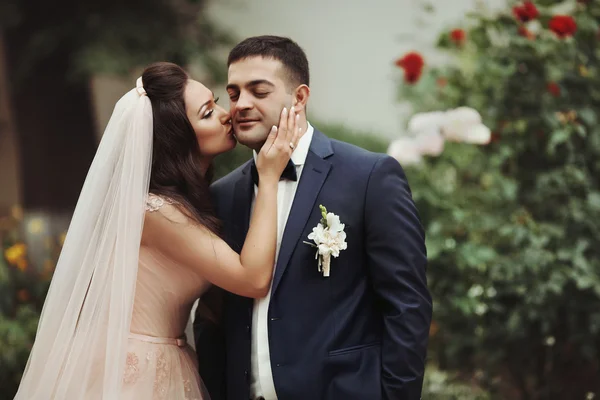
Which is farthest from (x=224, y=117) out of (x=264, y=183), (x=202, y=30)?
(x=202, y=30)

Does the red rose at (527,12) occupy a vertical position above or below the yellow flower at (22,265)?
above

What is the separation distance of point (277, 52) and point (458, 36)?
2.22 metres

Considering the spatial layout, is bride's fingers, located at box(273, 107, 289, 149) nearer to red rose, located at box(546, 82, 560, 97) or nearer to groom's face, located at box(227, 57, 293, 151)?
groom's face, located at box(227, 57, 293, 151)

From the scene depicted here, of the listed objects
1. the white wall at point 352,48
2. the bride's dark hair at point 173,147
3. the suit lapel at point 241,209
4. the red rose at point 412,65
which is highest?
the bride's dark hair at point 173,147

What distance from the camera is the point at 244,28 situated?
8.66 m

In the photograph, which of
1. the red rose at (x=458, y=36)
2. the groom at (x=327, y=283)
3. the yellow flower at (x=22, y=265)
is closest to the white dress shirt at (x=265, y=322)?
the groom at (x=327, y=283)

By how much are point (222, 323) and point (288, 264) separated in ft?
1.59

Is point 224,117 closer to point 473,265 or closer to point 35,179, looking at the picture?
point 473,265

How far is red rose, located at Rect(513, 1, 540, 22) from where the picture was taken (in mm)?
4074

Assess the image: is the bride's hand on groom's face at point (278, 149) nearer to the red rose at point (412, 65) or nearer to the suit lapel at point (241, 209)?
the suit lapel at point (241, 209)

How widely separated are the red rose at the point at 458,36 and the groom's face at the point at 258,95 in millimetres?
2221

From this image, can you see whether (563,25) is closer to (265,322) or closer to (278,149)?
(278,149)

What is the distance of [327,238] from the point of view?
7.81 ft

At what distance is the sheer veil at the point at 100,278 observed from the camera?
2.57 meters
